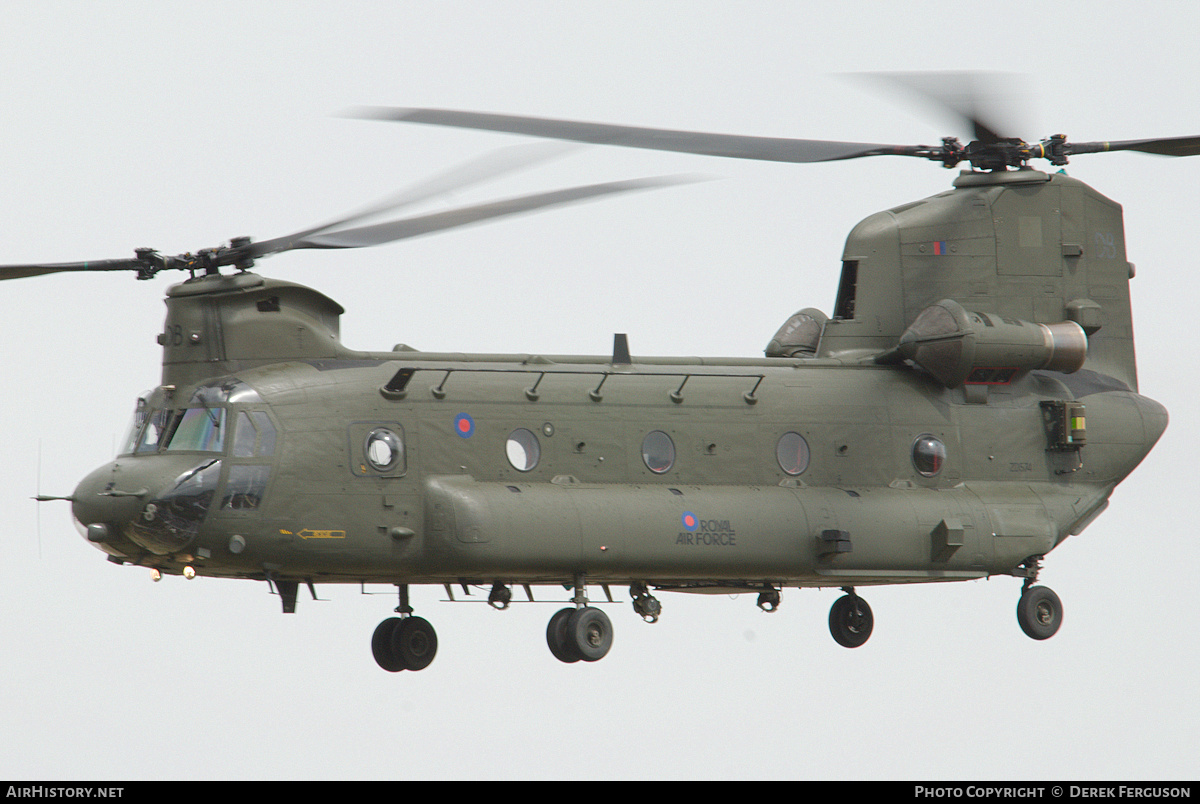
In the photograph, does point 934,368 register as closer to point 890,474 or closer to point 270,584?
point 890,474

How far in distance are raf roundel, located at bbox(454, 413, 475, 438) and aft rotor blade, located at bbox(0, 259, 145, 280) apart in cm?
392

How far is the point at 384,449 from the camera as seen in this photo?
1944 centimetres

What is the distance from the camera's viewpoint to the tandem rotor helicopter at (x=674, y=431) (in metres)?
19.0

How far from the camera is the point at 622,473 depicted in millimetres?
20547

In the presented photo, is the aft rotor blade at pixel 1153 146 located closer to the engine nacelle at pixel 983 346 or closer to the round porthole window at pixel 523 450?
the engine nacelle at pixel 983 346

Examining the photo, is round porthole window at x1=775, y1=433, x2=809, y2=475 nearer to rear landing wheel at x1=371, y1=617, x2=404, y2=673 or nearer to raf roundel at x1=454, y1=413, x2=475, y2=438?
raf roundel at x1=454, y1=413, x2=475, y2=438

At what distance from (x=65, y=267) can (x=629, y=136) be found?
6.39 metres

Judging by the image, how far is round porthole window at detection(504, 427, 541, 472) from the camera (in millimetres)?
20078

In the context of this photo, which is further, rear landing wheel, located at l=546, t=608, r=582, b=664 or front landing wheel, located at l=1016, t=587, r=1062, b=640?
front landing wheel, located at l=1016, t=587, r=1062, b=640

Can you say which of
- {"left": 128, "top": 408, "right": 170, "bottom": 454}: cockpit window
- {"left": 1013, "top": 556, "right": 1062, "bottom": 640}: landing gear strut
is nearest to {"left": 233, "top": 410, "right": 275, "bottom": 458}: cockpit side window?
{"left": 128, "top": 408, "right": 170, "bottom": 454}: cockpit window

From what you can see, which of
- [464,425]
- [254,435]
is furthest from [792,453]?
[254,435]

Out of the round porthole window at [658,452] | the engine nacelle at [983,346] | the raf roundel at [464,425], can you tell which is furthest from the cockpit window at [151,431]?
the engine nacelle at [983,346]

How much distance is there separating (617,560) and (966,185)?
7.28 meters

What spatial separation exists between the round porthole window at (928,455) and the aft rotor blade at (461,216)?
5.43 m
